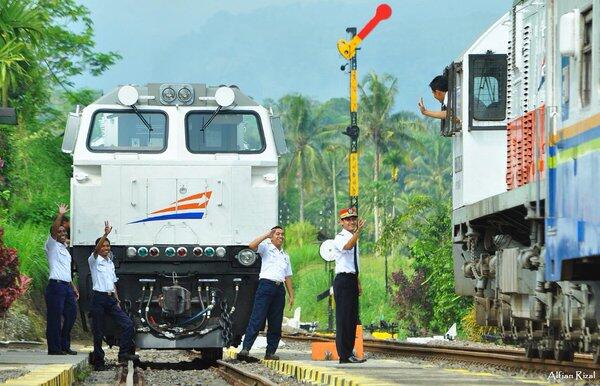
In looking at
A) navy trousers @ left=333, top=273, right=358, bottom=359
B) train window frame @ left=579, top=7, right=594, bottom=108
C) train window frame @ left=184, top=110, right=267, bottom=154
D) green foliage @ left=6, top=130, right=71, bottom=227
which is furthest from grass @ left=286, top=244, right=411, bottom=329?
train window frame @ left=579, top=7, right=594, bottom=108

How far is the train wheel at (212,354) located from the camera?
1951 centimetres

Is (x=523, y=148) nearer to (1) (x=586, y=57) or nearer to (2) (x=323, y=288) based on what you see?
(1) (x=586, y=57)

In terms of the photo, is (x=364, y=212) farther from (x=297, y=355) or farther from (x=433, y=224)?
(x=297, y=355)

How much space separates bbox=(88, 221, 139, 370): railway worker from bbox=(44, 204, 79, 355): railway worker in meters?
0.37

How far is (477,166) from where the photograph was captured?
17625mm

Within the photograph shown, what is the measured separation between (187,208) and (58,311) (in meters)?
2.13

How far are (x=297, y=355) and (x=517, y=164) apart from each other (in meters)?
6.03

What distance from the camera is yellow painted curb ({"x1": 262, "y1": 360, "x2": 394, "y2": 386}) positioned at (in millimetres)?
11569

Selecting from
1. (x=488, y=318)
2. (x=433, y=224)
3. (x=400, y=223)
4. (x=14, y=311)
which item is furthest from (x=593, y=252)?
(x=400, y=223)

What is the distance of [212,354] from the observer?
19.7 meters

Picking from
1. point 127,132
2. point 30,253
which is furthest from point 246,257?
point 30,253

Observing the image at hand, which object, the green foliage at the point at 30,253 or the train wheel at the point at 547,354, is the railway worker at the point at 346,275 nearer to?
the train wheel at the point at 547,354

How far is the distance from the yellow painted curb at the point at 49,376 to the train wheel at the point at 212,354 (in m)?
4.81

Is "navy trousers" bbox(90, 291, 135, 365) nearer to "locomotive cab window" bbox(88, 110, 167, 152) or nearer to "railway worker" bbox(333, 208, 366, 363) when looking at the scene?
"locomotive cab window" bbox(88, 110, 167, 152)
